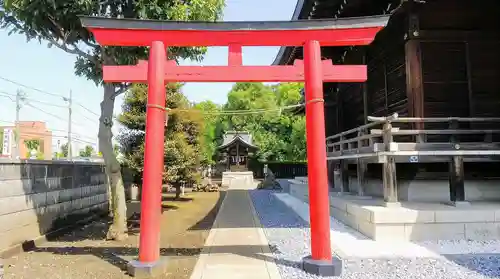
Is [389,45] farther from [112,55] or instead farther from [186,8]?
[112,55]

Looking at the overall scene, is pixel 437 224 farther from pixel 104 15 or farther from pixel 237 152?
pixel 237 152

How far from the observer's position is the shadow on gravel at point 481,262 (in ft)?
16.8

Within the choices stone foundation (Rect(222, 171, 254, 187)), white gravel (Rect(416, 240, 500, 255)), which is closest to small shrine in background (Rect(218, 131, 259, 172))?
stone foundation (Rect(222, 171, 254, 187))

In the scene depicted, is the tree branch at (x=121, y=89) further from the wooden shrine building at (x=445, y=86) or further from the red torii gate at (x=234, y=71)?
the wooden shrine building at (x=445, y=86)

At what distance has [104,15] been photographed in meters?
7.38

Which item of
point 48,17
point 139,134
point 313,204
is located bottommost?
point 313,204

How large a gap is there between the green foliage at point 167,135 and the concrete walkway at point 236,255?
4899mm

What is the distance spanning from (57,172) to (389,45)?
9.38 m

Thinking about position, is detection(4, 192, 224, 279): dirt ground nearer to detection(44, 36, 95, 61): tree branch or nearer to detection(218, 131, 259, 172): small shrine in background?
detection(44, 36, 95, 61): tree branch

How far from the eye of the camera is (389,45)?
984 cm

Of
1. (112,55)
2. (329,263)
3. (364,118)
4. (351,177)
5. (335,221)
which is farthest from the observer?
(351,177)

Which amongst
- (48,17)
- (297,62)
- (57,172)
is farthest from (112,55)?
(297,62)

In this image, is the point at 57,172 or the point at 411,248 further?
the point at 57,172

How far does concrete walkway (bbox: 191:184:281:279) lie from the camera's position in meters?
5.17
